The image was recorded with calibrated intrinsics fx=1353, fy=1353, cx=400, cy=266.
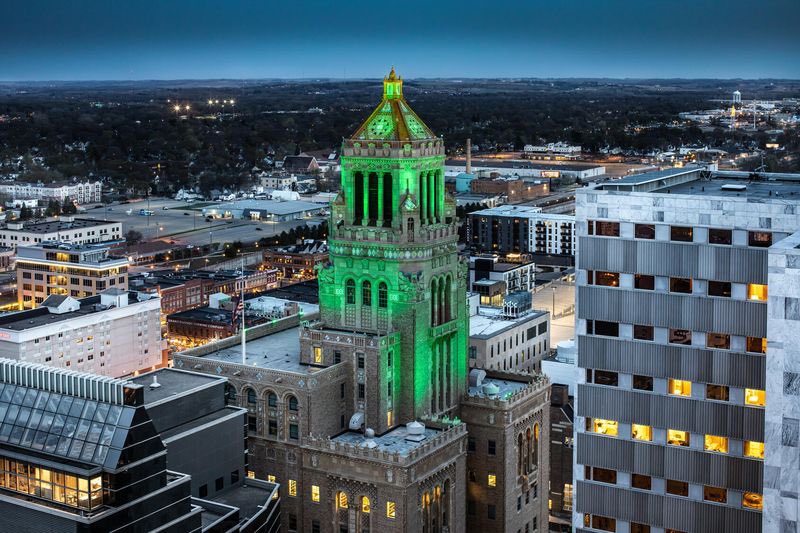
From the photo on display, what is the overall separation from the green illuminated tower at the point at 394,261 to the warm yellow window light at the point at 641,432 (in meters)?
35.1

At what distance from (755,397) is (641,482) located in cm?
850

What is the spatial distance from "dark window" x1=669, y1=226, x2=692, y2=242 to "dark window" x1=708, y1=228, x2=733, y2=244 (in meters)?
1.17

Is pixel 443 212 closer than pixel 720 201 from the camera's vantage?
No

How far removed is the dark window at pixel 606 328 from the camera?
78.2 m

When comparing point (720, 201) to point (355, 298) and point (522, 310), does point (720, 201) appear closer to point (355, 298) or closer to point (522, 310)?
point (355, 298)

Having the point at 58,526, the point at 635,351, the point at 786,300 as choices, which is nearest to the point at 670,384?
the point at 635,351

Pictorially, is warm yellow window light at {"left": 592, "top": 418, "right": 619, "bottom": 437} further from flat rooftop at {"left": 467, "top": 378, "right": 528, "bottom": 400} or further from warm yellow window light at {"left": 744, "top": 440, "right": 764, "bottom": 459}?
flat rooftop at {"left": 467, "top": 378, "right": 528, "bottom": 400}

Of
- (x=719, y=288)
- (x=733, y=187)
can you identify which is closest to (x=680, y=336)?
(x=719, y=288)

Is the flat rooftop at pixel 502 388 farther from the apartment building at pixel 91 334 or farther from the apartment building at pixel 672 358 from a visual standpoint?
the apartment building at pixel 91 334

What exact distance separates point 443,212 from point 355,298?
10.9m

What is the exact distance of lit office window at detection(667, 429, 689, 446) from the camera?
76750 mm

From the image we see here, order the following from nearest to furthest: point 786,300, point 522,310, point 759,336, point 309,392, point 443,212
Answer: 1. point 786,300
2. point 759,336
3. point 309,392
4. point 443,212
5. point 522,310

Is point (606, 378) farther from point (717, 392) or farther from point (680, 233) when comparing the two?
point (680, 233)

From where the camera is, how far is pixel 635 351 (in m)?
77.6
